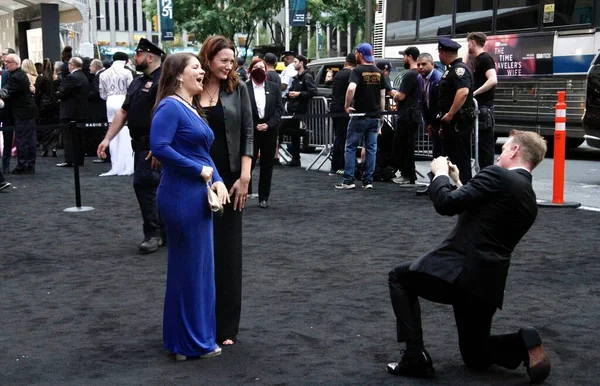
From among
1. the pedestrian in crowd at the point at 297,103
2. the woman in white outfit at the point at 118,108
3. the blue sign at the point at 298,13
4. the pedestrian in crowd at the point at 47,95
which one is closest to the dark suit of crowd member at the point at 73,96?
the woman in white outfit at the point at 118,108

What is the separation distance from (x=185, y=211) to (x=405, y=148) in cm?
899

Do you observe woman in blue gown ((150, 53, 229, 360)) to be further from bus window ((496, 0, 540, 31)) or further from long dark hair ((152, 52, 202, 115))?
bus window ((496, 0, 540, 31))

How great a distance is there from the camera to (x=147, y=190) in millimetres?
9211

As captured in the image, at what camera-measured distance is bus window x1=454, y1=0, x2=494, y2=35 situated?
64.4 feet

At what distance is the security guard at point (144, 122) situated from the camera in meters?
8.94

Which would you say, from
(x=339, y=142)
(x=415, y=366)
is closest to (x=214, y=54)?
(x=415, y=366)

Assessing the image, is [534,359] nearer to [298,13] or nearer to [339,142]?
[339,142]

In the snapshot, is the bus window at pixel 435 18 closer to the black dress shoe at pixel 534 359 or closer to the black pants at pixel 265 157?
the black pants at pixel 265 157

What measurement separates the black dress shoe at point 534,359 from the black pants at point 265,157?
705 centimetres

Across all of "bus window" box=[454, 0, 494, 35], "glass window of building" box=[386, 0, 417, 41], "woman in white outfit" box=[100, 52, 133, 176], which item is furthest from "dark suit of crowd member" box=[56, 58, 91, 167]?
"glass window of building" box=[386, 0, 417, 41]

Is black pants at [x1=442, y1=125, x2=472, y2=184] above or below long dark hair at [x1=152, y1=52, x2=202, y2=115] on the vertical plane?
below

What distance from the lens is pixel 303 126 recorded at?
695 inches

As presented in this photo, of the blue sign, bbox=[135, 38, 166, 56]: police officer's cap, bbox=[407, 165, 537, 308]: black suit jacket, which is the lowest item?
bbox=[407, 165, 537, 308]: black suit jacket

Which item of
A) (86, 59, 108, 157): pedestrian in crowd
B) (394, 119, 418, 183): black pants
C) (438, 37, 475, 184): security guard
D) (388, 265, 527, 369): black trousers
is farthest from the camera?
(86, 59, 108, 157): pedestrian in crowd
